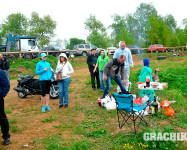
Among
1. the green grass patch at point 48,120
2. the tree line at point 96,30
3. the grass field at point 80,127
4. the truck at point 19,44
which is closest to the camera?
the grass field at point 80,127

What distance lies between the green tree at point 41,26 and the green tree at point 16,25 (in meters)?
5.03

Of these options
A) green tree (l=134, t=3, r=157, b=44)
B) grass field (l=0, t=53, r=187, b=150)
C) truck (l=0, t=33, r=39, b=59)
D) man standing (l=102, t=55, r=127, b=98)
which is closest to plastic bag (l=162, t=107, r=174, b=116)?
grass field (l=0, t=53, r=187, b=150)

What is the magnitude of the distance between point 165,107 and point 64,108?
11.0ft

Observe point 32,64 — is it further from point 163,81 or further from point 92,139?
point 92,139

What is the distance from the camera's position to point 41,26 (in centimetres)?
4156

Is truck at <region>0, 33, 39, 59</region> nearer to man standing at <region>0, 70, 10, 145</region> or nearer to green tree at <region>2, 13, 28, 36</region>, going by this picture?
man standing at <region>0, 70, 10, 145</region>

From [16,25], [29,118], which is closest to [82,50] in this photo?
[29,118]

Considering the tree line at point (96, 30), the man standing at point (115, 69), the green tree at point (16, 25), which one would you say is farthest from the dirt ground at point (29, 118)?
the green tree at point (16, 25)

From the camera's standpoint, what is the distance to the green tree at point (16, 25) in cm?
4622

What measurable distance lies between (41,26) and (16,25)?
9375 millimetres

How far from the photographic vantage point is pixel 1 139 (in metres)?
4.28

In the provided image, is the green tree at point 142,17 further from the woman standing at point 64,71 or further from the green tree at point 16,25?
the green tree at point 16,25

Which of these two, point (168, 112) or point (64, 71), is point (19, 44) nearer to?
point (64, 71)

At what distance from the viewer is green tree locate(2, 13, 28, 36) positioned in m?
46.2
